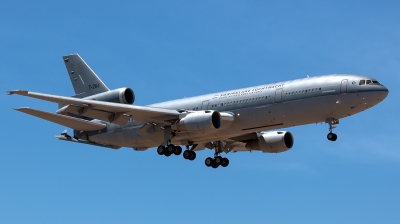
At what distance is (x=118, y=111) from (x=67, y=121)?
18.0 feet

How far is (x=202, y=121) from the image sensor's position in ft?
177

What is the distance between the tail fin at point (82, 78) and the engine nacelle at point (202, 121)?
9.85 m

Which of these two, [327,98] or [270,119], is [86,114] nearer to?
[270,119]

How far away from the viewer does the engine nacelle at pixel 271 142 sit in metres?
61.6

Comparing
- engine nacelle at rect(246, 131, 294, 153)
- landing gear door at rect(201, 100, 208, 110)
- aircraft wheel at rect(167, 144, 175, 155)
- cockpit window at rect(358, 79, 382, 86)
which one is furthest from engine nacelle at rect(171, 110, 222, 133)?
cockpit window at rect(358, 79, 382, 86)

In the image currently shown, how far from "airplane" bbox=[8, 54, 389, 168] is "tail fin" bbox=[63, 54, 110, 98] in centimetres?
8

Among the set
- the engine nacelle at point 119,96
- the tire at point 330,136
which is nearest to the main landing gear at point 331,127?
the tire at point 330,136

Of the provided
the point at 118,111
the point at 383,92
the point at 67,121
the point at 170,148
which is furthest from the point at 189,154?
the point at 383,92

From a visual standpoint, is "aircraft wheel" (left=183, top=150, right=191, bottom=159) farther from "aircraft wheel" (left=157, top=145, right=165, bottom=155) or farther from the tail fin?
the tail fin

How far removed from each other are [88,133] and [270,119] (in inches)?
607

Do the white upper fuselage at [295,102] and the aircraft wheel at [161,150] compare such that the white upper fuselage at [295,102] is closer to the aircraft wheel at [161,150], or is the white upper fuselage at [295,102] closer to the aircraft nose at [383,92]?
the aircraft nose at [383,92]

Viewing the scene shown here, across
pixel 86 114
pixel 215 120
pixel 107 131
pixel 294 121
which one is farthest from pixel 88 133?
pixel 294 121

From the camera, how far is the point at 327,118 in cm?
5303

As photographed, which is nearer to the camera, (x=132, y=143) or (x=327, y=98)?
(x=327, y=98)
